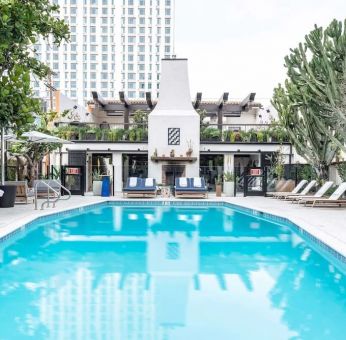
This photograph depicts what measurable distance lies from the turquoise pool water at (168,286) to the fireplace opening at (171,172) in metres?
13.4

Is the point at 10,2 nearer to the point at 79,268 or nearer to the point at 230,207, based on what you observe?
the point at 79,268

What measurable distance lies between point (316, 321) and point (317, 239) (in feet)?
13.1

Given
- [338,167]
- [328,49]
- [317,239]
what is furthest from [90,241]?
[338,167]

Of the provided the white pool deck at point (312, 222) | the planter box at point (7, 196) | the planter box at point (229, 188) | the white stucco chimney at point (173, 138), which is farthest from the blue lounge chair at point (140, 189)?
the planter box at point (7, 196)

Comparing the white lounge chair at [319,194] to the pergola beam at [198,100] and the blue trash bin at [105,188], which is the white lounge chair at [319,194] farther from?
the pergola beam at [198,100]

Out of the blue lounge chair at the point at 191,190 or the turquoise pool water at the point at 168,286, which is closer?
the turquoise pool water at the point at 168,286

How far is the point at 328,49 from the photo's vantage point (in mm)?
15148

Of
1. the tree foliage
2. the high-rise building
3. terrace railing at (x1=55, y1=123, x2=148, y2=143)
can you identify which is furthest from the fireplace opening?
the high-rise building

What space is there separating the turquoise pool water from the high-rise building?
237 feet

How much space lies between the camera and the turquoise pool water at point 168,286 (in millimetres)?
4492

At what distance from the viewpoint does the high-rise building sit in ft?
266

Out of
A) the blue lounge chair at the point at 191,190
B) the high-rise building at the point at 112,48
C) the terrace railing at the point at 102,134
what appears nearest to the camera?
the blue lounge chair at the point at 191,190

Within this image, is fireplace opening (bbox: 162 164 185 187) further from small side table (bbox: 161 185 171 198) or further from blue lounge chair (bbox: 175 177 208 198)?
blue lounge chair (bbox: 175 177 208 198)

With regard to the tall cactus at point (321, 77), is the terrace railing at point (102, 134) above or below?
below
